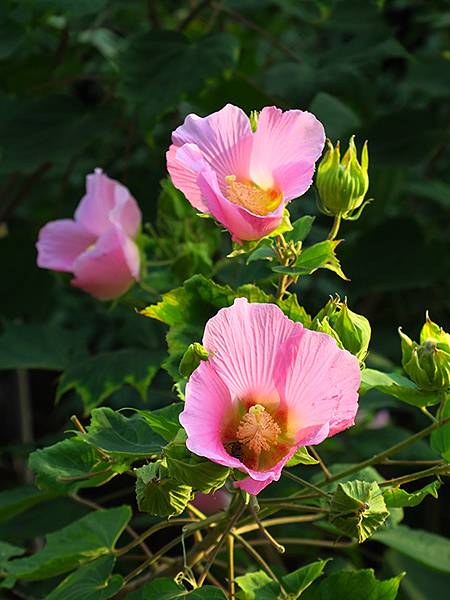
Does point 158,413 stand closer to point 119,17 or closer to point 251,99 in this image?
point 251,99

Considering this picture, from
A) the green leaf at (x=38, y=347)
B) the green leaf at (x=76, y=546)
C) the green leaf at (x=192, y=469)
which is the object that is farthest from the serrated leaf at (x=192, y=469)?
the green leaf at (x=38, y=347)

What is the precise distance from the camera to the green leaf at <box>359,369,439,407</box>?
2.24ft

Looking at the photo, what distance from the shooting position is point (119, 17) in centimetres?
185

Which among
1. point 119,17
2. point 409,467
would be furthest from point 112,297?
point 119,17

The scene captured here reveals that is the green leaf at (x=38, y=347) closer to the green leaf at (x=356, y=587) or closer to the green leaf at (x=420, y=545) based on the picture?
the green leaf at (x=420, y=545)

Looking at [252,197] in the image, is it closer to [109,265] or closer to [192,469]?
[192,469]

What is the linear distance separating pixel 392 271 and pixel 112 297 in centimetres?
63

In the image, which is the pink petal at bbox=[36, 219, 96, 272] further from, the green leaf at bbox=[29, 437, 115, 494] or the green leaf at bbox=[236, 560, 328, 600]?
the green leaf at bbox=[236, 560, 328, 600]

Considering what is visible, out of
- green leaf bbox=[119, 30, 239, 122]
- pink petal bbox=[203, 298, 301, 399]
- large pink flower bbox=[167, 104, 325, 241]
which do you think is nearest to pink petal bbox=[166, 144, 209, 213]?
large pink flower bbox=[167, 104, 325, 241]

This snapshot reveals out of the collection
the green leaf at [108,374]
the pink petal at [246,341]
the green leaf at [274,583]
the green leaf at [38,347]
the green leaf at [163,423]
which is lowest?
the green leaf at [38,347]

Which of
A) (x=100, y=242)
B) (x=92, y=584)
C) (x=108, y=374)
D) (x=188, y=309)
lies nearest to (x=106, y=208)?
(x=100, y=242)

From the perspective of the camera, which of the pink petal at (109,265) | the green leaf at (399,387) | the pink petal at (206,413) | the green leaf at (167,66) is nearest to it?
the pink petal at (206,413)

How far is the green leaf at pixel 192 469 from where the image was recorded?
601 millimetres

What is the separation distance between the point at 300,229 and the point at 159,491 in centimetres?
24
